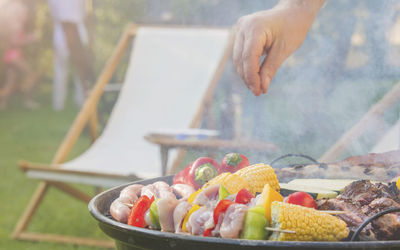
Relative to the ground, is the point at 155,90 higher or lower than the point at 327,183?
lower

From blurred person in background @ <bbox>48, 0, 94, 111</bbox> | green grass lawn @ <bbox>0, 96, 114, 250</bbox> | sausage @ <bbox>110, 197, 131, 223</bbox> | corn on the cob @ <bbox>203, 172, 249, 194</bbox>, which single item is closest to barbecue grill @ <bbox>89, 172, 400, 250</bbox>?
sausage @ <bbox>110, 197, 131, 223</bbox>

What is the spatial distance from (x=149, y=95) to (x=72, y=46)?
0.98 metres

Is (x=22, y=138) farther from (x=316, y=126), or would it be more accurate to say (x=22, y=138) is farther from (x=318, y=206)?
(x=318, y=206)

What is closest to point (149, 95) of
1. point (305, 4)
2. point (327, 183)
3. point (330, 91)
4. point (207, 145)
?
point (330, 91)

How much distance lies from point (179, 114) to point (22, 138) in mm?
4181

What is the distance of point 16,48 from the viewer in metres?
12.6

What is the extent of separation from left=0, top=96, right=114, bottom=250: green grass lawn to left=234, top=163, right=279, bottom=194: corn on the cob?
2.31m

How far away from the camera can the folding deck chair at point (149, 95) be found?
13.1 feet

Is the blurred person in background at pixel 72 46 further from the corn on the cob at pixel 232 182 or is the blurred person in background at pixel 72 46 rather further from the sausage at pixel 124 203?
the corn on the cob at pixel 232 182

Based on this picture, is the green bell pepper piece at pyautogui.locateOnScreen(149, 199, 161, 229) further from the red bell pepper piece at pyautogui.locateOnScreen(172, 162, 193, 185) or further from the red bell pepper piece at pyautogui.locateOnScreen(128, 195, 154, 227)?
the red bell pepper piece at pyautogui.locateOnScreen(172, 162, 193, 185)

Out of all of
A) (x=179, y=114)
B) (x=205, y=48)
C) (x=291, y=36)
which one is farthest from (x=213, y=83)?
(x=291, y=36)

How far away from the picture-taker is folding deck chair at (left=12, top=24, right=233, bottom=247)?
400cm

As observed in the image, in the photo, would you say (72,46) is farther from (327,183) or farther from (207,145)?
(327,183)

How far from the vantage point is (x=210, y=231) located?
1099mm
